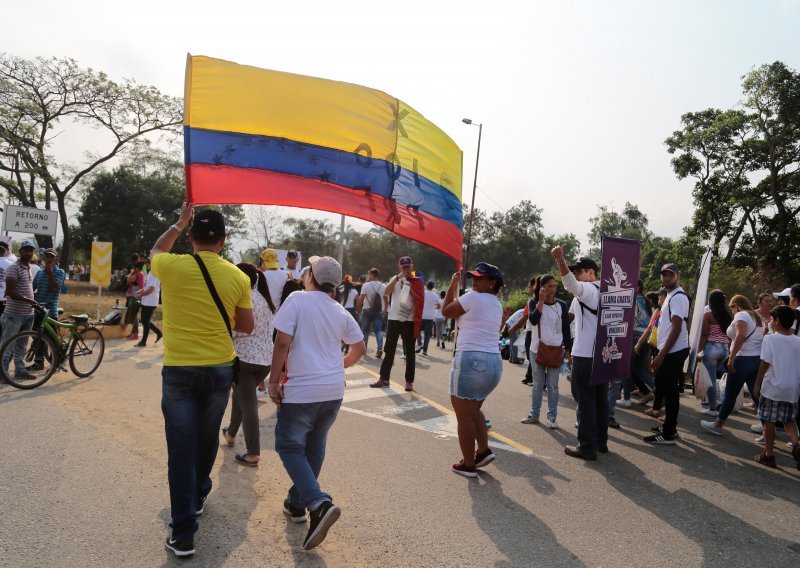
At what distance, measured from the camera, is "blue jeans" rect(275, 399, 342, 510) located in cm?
349

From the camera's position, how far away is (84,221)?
132 feet

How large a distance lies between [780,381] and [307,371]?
523 cm

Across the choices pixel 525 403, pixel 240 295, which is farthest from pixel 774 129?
pixel 240 295

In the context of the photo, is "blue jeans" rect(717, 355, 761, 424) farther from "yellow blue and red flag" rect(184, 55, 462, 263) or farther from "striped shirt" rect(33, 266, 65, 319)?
"striped shirt" rect(33, 266, 65, 319)

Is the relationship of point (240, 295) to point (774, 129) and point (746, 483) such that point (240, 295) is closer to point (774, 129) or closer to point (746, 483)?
point (746, 483)

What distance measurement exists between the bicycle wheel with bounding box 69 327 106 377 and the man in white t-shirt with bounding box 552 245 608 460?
6866 millimetres

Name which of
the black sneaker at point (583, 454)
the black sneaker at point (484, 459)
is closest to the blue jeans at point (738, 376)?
the black sneaker at point (583, 454)

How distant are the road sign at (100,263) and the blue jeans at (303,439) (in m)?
12.3

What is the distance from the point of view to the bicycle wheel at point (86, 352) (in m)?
8.09

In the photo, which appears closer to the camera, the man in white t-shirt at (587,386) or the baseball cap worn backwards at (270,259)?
the man in white t-shirt at (587,386)

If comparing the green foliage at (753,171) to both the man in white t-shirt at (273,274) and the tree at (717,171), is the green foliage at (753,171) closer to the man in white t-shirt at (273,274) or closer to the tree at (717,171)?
the tree at (717,171)

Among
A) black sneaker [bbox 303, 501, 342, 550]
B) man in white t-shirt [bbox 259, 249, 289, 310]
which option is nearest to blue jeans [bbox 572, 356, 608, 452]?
black sneaker [bbox 303, 501, 342, 550]

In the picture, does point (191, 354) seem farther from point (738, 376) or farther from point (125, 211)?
point (125, 211)

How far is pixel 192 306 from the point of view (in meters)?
3.38
